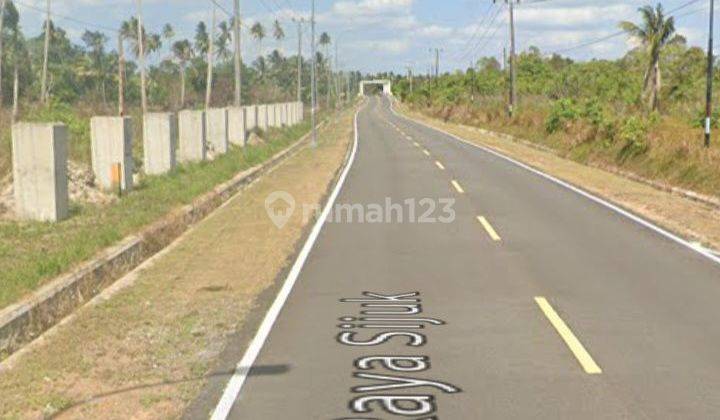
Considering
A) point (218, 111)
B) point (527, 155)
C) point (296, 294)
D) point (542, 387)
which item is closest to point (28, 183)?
point (296, 294)

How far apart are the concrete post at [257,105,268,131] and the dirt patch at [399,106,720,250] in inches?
848

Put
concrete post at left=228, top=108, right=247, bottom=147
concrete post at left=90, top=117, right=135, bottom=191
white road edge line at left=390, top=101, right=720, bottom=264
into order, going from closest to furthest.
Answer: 1. white road edge line at left=390, top=101, right=720, bottom=264
2. concrete post at left=90, top=117, right=135, bottom=191
3. concrete post at left=228, top=108, right=247, bottom=147

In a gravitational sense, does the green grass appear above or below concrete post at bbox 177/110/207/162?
below

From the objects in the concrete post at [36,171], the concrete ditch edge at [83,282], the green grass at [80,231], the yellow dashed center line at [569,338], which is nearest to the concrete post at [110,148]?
the green grass at [80,231]

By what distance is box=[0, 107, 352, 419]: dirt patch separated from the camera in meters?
Answer: 6.21

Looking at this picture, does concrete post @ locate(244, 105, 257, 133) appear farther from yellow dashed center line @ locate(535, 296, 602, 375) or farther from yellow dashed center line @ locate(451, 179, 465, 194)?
yellow dashed center line @ locate(535, 296, 602, 375)

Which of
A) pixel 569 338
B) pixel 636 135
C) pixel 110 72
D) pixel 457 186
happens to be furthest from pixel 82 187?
pixel 110 72

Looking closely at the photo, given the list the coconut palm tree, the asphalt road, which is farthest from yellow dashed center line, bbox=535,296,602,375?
the coconut palm tree

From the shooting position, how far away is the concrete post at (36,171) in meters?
15.4

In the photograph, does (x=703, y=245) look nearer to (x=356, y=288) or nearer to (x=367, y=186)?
(x=356, y=288)

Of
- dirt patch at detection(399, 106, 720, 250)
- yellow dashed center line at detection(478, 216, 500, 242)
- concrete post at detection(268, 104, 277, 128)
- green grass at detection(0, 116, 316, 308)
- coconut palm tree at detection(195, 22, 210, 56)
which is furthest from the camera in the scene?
coconut palm tree at detection(195, 22, 210, 56)

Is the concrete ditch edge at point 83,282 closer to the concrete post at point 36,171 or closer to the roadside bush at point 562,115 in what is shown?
the concrete post at point 36,171

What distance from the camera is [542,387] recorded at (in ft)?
21.6

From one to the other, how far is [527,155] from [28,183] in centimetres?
2408
